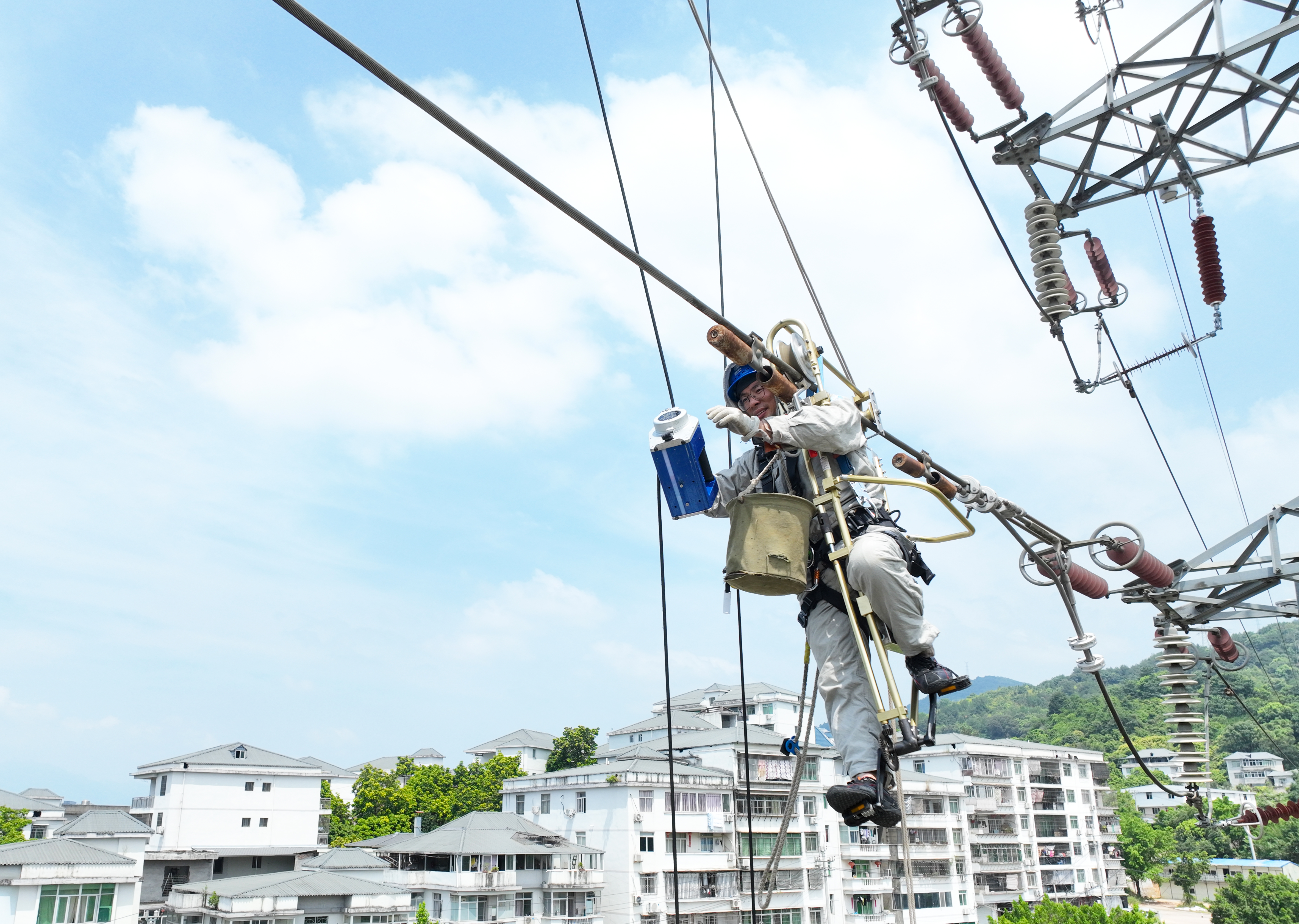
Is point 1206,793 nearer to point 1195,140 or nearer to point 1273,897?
point 1195,140

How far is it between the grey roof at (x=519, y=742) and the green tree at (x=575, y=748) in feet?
54.2

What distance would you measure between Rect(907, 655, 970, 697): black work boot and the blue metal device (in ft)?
3.95

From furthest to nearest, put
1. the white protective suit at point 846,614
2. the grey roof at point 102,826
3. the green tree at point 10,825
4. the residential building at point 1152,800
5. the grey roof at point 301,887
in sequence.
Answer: the residential building at point 1152,800 → the green tree at point 10,825 → the grey roof at point 102,826 → the grey roof at point 301,887 → the white protective suit at point 846,614

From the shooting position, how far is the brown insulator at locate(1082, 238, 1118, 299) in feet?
36.5

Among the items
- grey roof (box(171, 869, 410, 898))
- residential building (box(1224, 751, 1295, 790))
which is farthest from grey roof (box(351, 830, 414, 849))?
residential building (box(1224, 751, 1295, 790))

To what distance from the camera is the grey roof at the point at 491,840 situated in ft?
122

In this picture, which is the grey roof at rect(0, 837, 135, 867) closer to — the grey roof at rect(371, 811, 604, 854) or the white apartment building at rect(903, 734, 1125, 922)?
the grey roof at rect(371, 811, 604, 854)

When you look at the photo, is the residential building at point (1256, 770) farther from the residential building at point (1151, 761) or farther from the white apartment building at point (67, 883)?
the white apartment building at point (67, 883)

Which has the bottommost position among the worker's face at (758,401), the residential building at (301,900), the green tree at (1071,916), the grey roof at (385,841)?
the green tree at (1071,916)

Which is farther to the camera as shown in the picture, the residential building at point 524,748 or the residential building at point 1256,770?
the residential building at point 1256,770

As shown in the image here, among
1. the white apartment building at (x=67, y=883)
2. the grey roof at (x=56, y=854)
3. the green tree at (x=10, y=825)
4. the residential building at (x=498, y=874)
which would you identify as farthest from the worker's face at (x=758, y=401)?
the green tree at (x=10, y=825)

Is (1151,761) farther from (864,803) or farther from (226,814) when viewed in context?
(864,803)

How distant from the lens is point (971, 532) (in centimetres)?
474

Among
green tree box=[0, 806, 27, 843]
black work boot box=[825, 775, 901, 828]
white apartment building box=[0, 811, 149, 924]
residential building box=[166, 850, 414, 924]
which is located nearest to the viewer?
black work boot box=[825, 775, 901, 828]
